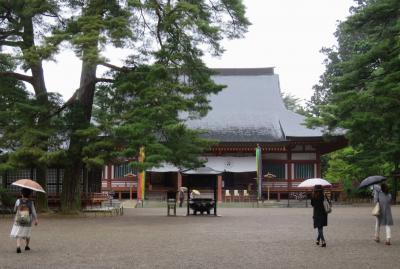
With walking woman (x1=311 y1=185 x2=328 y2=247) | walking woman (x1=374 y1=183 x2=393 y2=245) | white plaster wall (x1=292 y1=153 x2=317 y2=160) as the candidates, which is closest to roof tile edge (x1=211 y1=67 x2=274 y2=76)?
white plaster wall (x1=292 y1=153 x2=317 y2=160)

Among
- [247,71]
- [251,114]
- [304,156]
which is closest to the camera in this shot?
[304,156]

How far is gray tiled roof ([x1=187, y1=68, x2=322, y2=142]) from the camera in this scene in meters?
37.5

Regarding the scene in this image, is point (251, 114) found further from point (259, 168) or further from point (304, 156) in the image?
point (259, 168)

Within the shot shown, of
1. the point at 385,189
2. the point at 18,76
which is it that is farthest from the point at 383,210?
the point at 18,76

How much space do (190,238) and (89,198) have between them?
44.4ft

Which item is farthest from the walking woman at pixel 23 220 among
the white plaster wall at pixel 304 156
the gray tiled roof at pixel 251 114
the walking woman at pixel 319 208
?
the white plaster wall at pixel 304 156

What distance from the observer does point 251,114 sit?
40.6m

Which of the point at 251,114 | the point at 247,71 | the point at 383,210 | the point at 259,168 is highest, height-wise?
the point at 247,71

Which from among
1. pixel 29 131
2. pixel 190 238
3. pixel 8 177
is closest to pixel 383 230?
pixel 190 238

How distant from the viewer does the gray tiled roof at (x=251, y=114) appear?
37.5m

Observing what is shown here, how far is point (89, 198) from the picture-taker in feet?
84.8

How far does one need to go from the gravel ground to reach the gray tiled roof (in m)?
20.4

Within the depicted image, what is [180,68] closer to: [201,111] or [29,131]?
[201,111]

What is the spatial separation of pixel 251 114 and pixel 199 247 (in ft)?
97.4
